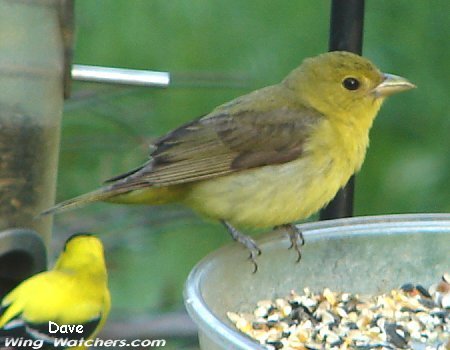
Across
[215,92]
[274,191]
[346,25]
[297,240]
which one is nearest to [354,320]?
[297,240]

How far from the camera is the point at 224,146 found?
5496 millimetres

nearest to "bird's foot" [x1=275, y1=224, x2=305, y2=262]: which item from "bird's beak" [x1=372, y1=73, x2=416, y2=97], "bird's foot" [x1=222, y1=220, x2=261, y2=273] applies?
"bird's foot" [x1=222, y1=220, x2=261, y2=273]

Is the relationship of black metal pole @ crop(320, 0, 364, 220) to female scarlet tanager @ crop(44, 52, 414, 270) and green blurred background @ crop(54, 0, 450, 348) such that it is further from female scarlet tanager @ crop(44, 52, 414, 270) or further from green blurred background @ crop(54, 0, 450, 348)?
green blurred background @ crop(54, 0, 450, 348)

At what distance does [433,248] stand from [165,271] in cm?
265

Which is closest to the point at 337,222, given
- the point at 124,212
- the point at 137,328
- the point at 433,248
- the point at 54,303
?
the point at 433,248

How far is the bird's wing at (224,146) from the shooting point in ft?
17.5

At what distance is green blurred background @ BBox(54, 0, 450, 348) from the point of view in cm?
696

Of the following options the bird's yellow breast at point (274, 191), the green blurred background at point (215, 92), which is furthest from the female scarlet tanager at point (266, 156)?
the green blurred background at point (215, 92)

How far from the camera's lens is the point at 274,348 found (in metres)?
4.36

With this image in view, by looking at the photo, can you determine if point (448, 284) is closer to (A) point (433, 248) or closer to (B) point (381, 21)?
(A) point (433, 248)

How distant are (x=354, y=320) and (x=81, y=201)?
108cm

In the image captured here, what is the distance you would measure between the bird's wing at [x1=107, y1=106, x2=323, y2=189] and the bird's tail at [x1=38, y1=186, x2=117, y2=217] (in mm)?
68

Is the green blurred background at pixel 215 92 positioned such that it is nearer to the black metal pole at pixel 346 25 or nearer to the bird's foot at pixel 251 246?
the bird's foot at pixel 251 246

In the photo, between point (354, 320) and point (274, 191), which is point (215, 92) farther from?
point (354, 320)
